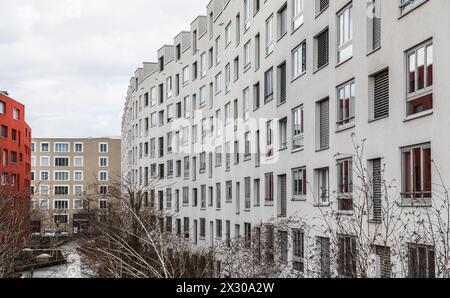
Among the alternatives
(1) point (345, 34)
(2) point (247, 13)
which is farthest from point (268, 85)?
(1) point (345, 34)

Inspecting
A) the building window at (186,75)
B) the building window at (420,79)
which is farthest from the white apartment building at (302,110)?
the building window at (186,75)

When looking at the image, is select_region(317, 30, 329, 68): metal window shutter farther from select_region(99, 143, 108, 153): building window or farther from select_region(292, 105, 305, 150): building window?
select_region(99, 143, 108, 153): building window

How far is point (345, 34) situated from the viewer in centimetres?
2280

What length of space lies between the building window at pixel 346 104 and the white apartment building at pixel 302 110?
2.8 inches

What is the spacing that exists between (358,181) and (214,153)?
2365 cm

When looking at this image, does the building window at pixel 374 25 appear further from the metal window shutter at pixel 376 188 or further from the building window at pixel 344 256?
the building window at pixel 344 256

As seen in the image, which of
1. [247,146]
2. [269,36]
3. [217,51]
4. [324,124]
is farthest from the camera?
[217,51]

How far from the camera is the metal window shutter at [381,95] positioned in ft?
64.4

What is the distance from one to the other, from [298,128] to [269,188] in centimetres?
535

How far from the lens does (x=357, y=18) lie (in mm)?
21453

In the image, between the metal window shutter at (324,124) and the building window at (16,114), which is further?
the building window at (16,114)

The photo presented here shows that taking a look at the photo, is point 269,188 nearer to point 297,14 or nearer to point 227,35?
point 297,14
